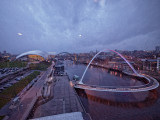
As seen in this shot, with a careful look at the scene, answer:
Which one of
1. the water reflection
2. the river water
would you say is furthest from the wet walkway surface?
the water reflection

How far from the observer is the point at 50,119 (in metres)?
5.48

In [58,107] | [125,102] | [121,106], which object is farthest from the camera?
[125,102]

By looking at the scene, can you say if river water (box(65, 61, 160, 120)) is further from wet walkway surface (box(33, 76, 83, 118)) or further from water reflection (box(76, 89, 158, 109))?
wet walkway surface (box(33, 76, 83, 118))

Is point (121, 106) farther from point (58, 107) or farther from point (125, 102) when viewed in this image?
point (58, 107)

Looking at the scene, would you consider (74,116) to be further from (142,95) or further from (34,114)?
(142,95)

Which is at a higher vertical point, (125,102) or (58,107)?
(58,107)

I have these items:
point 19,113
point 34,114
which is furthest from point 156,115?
point 19,113

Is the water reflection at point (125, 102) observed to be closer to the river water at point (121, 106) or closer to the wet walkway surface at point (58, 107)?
the river water at point (121, 106)

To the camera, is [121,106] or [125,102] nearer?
[121,106]

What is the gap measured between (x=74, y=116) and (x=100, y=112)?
16.3 ft

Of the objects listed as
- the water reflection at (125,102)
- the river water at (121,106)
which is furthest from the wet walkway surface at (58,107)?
the water reflection at (125,102)

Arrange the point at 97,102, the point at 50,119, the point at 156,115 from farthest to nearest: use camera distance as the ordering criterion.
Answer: the point at 97,102 → the point at 156,115 → the point at 50,119

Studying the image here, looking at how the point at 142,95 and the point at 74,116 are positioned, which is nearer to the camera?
the point at 74,116

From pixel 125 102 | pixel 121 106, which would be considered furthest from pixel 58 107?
pixel 125 102
